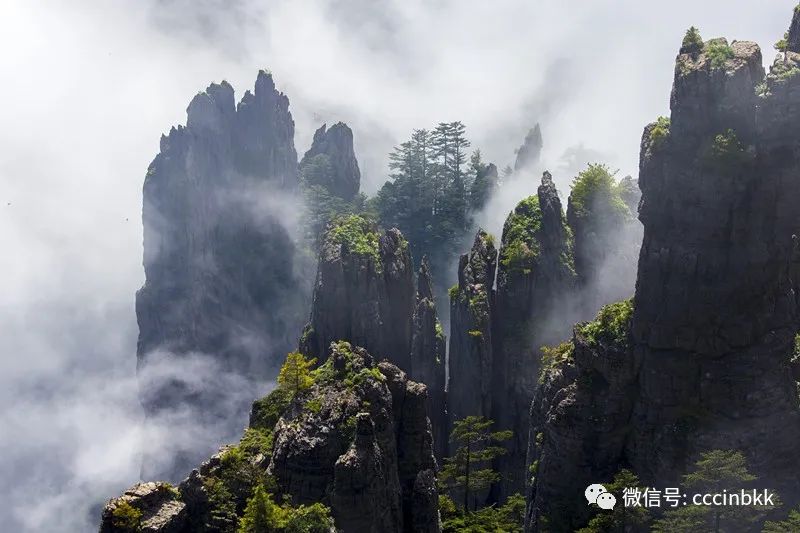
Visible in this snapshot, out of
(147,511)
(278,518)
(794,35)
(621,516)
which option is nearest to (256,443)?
(147,511)

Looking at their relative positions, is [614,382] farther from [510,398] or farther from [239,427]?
[239,427]

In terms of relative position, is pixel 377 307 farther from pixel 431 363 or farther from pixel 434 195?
pixel 434 195

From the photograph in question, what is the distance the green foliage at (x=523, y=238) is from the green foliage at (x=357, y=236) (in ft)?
46.9

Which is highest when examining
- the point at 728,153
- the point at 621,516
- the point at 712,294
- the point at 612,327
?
the point at 728,153

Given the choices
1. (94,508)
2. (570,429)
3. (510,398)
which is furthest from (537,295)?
(94,508)

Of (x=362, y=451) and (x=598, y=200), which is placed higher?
(x=598, y=200)

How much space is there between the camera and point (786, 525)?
4366 centimetres

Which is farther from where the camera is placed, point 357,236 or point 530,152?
point 530,152

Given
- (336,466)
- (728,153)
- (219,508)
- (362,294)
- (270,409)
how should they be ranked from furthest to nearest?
(362,294)
(270,409)
(728,153)
(336,466)
(219,508)

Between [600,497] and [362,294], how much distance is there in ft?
131

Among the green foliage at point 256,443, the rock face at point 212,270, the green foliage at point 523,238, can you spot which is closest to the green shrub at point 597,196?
the green foliage at point 523,238

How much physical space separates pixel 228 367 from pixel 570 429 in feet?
312

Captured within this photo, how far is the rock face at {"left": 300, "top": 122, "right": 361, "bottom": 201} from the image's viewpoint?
463ft

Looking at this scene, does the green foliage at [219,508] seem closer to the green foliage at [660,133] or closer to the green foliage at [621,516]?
the green foliage at [621,516]
